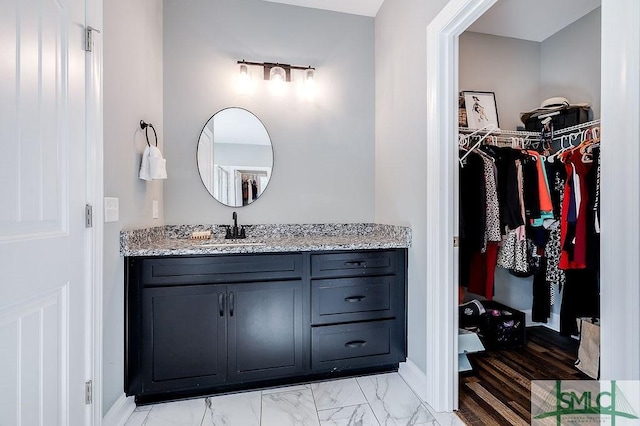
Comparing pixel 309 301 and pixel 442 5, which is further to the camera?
pixel 309 301

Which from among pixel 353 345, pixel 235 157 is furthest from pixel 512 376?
pixel 235 157

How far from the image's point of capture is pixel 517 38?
2.82 m

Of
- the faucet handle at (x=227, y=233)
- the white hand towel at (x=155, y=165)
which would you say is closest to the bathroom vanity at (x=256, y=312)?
the faucet handle at (x=227, y=233)

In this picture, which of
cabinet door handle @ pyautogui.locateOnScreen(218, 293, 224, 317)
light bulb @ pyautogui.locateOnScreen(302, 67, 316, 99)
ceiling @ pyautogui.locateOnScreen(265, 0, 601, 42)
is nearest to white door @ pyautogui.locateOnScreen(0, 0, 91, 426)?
cabinet door handle @ pyautogui.locateOnScreen(218, 293, 224, 317)

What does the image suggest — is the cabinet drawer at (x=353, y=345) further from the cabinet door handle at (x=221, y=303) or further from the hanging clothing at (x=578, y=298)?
the hanging clothing at (x=578, y=298)

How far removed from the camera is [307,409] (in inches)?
66.6

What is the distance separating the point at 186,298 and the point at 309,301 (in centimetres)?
72

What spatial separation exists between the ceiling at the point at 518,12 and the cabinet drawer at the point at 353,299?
2162 mm

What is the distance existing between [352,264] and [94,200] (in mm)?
1415

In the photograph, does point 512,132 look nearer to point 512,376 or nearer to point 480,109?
point 480,109

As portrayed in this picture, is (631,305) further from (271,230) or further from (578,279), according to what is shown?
(271,230)

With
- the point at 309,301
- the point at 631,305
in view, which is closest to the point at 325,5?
the point at 309,301

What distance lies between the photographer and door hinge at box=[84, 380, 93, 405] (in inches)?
52.0

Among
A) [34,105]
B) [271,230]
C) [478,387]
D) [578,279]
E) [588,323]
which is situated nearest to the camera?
[34,105]
